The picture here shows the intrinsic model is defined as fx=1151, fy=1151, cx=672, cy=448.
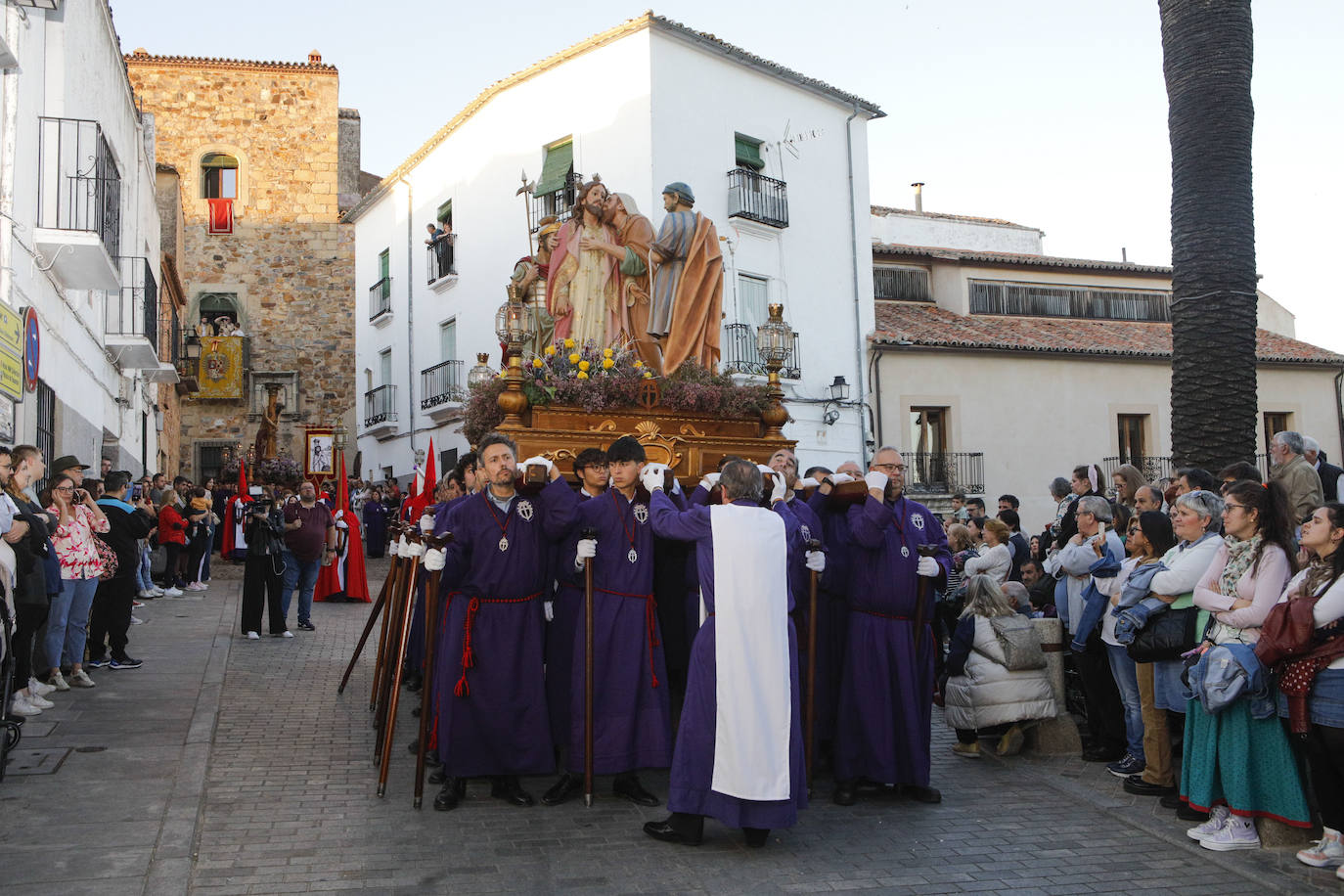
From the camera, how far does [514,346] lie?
841cm

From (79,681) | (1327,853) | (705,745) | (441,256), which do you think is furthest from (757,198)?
(1327,853)

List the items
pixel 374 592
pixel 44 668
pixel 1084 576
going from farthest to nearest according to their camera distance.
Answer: pixel 374 592
pixel 44 668
pixel 1084 576

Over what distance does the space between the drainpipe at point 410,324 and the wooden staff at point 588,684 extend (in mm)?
21695

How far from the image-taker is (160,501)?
15.0m

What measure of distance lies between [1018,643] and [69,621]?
22.0 feet

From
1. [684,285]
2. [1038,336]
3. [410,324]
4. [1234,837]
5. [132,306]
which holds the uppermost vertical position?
[410,324]

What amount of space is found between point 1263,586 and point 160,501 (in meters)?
13.6

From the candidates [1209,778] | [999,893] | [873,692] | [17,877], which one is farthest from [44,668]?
[1209,778]

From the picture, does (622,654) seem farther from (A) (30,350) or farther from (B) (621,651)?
(A) (30,350)

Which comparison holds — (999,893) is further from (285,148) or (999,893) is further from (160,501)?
(285,148)

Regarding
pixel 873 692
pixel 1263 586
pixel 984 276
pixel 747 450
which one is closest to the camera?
pixel 1263 586

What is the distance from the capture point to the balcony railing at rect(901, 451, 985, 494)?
73.5ft

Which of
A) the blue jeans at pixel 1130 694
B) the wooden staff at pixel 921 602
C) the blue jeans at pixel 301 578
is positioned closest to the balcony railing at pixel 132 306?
the blue jeans at pixel 301 578

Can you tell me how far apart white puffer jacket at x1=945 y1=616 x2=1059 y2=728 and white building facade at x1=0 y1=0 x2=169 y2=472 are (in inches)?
281
